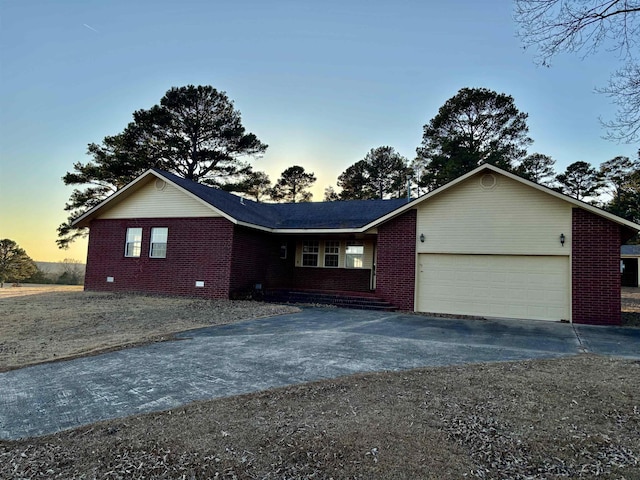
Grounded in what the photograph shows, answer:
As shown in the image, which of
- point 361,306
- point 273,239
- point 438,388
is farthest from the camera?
point 273,239

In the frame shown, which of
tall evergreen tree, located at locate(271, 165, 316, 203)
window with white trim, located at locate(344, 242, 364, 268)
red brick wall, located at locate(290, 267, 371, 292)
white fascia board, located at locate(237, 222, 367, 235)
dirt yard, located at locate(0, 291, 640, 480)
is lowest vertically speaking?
dirt yard, located at locate(0, 291, 640, 480)

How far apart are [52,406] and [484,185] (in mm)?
11894

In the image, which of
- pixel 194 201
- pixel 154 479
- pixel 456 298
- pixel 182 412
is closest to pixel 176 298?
pixel 194 201

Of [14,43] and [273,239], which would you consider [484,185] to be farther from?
[14,43]

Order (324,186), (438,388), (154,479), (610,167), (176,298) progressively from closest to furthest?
(154,479) < (438,388) < (176,298) < (610,167) < (324,186)

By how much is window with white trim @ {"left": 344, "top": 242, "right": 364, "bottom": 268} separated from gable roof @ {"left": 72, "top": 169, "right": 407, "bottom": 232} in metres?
1.16

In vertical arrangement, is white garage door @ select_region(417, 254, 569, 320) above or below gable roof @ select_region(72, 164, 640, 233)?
below

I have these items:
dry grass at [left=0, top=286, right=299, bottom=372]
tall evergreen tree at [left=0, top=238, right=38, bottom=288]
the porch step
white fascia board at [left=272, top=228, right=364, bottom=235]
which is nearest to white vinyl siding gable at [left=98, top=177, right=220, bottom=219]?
white fascia board at [left=272, top=228, right=364, bottom=235]

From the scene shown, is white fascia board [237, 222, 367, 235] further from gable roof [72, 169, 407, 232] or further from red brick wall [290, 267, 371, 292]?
red brick wall [290, 267, 371, 292]

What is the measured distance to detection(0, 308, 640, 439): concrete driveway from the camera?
4145 millimetres

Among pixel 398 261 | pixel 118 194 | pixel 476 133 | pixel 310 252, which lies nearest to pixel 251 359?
pixel 398 261

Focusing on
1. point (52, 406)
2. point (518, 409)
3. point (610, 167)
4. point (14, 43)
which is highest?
point (610, 167)

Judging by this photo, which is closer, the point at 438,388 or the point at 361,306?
the point at 438,388

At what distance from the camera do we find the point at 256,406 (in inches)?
156
